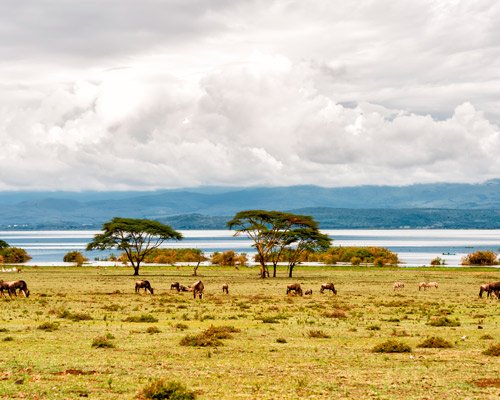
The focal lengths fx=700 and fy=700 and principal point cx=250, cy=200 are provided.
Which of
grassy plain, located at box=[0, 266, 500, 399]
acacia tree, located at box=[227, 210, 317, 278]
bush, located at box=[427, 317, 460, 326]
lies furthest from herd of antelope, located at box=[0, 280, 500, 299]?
acacia tree, located at box=[227, 210, 317, 278]

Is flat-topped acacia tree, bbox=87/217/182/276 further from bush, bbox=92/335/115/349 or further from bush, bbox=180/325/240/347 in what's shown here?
bush, bbox=92/335/115/349

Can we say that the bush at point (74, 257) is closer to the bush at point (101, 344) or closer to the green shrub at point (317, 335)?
the green shrub at point (317, 335)

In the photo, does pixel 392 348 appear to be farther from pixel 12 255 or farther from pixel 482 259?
pixel 12 255

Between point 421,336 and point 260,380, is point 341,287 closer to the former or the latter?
point 421,336

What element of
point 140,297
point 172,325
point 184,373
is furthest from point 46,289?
point 184,373

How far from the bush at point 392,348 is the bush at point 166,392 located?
425 inches

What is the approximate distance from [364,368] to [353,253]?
136294 millimetres

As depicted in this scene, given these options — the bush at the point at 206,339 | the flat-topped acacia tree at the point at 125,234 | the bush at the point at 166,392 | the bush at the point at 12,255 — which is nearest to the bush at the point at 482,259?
the flat-topped acacia tree at the point at 125,234

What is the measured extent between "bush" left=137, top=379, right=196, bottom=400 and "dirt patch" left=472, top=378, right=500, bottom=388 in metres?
8.22

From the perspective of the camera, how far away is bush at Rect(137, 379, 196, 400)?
663 inches

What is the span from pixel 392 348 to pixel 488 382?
20.4ft

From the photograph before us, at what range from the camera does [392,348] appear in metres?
26.0

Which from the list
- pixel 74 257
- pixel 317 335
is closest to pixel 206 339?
pixel 317 335

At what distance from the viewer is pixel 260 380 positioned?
2008 centimetres
